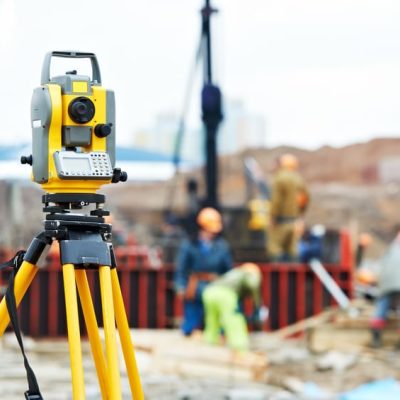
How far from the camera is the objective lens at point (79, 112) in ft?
14.9

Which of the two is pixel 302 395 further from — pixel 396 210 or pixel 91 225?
pixel 396 210

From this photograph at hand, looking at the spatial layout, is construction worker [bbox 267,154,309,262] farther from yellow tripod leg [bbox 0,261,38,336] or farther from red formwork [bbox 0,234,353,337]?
yellow tripod leg [bbox 0,261,38,336]

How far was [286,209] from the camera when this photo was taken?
1357cm

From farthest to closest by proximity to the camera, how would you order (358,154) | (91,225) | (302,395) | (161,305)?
(358,154)
(161,305)
(302,395)
(91,225)

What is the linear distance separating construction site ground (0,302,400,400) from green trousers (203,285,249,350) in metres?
0.16

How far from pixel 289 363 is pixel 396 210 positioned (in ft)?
80.9

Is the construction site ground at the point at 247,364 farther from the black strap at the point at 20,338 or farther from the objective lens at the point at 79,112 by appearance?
the objective lens at the point at 79,112

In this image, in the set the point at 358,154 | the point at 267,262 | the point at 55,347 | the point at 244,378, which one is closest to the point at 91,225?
the point at 244,378

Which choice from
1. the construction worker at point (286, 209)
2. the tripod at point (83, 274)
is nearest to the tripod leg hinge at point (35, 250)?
the tripod at point (83, 274)

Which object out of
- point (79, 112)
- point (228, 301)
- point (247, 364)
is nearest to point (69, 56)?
point (79, 112)

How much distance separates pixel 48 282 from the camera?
39.0 ft

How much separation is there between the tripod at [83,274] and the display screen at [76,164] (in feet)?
0.43

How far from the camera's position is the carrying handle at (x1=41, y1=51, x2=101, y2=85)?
4.64 m

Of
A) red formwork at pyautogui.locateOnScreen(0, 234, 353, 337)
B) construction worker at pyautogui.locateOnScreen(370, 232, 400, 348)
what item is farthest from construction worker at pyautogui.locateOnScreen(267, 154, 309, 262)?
construction worker at pyautogui.locateOnScreen(370, 232, 400, 348)
